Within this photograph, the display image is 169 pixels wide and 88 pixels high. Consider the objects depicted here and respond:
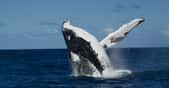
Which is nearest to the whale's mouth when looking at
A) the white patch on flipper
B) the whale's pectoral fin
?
the white patch on flipper

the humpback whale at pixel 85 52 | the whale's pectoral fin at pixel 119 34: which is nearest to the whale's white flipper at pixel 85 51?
the humpback whale at pixel 85 52

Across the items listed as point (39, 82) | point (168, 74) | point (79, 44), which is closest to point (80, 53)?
point (79, 44)

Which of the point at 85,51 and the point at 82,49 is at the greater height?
the point at 82,49

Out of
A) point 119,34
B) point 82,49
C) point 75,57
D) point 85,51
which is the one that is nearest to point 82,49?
point 82,49

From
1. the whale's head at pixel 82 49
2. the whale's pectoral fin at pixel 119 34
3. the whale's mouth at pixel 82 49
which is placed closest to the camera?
the whale's head at pixel 82 49

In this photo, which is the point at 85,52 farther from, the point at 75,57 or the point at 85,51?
the point at 75,57

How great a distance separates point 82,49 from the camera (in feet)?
114

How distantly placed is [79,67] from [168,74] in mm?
7603

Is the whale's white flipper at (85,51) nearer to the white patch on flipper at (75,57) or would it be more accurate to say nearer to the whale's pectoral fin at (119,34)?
the white patch on flipper at (75,57)

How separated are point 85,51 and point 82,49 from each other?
0.23m

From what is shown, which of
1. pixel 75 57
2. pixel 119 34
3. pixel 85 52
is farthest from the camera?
pixel 119 34

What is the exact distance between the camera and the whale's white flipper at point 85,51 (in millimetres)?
34425

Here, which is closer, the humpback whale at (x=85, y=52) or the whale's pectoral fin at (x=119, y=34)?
the humpback whale at (x=85, y=52)

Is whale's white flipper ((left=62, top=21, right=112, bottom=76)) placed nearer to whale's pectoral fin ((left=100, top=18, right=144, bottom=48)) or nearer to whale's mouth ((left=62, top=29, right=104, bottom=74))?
whale's mouth ((left=62, top=29, right=104, bottom=74))
